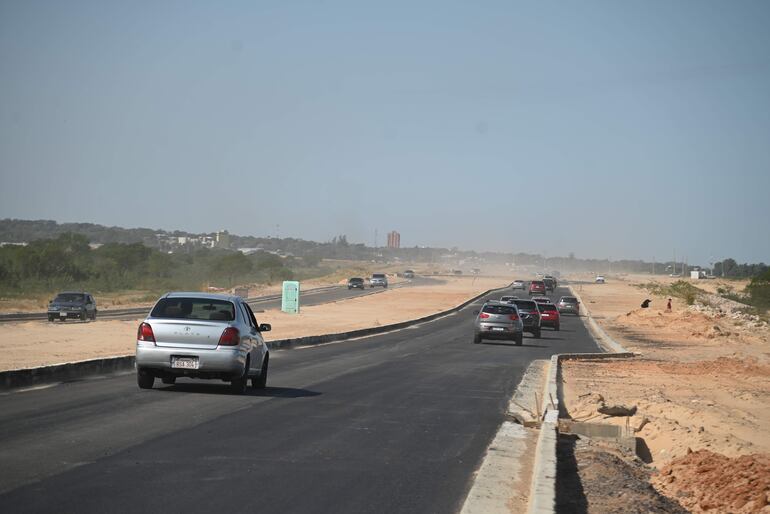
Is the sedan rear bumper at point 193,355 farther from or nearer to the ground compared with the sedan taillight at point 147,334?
nearer to the ground

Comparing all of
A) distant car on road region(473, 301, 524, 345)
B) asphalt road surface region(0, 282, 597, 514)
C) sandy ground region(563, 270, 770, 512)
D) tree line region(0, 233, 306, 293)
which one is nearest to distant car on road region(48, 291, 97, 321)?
distant car on road region(473, 301, 524, 345)

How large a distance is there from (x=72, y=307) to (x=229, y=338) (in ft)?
118

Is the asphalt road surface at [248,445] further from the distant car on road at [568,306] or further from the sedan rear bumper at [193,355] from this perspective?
the distant car on road at [568,306]

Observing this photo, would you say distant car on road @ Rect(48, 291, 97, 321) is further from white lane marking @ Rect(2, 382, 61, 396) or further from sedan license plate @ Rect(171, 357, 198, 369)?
sedan license plate @ Rect(171, 357, 198, 369)

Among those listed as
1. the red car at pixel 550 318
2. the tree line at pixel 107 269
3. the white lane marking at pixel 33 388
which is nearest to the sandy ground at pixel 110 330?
the white lane marking at pixel 33 388

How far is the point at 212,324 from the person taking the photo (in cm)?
1689

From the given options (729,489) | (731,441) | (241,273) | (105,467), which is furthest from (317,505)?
(241,273)

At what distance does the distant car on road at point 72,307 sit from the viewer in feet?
165

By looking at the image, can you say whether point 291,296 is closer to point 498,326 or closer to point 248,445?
point 498,326

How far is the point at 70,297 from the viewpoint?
170ft

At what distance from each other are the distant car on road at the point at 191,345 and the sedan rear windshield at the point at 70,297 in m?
35.9

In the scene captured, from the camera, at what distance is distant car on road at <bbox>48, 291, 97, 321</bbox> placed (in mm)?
50312

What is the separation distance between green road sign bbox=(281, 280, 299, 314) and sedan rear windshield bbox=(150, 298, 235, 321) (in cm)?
4929

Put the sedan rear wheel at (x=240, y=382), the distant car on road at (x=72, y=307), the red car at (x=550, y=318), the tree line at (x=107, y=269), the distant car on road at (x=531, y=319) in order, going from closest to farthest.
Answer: the sedan rear wheel at (x=240, y=382)
the distant car on road at (x=531, y=319)
the distant car on road at (x=72, y=307)
the red car at (x=550, y=318)
the tree line at (x=107, y=269)
